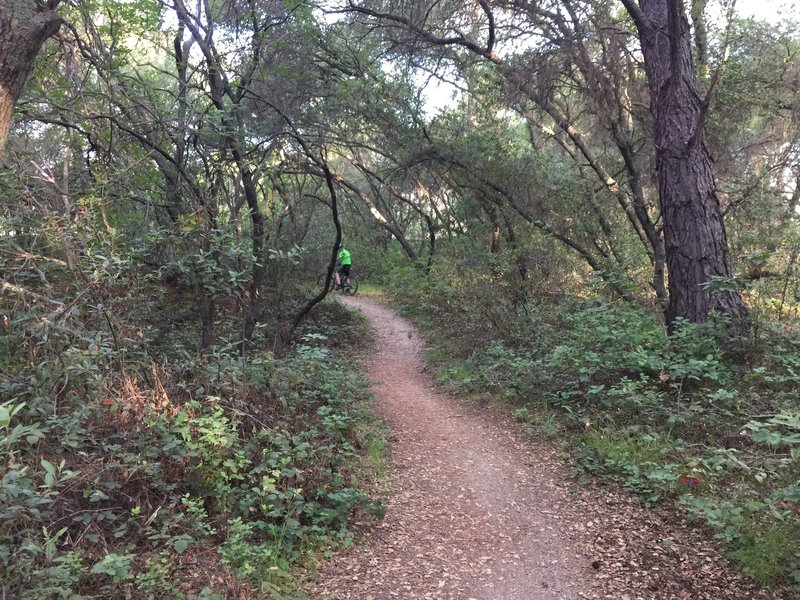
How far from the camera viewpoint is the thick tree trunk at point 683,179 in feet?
19.6

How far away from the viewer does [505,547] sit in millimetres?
3637

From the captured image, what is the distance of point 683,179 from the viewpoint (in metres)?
6.23

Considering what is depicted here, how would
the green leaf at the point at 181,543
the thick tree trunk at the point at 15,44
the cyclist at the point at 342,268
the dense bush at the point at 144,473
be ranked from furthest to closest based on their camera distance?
the cyclist at the point at 342,268
the thick tree trunk at the point at 15,44
the green leaf at the point at 181,543
the dense bush at the point at 144,473

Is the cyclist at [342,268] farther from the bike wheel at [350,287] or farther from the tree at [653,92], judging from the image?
the tree at [653,92]

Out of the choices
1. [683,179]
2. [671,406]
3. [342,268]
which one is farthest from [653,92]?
[342,268]

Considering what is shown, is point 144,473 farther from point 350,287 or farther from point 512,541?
point 350,287

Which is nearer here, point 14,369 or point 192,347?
point 14,369

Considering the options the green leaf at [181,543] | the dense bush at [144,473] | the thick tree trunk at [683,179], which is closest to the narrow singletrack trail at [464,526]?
the dense bush at [144,473]

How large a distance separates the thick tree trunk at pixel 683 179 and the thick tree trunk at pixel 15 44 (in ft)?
20.7

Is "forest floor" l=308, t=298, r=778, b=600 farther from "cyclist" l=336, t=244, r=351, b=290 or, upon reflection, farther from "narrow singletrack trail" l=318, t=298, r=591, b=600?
"cyclist" l=336, t=244, r=351, b=290

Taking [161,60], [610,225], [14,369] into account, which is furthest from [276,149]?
[161,60]

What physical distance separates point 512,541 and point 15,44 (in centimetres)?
502

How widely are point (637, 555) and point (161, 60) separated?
701 inches

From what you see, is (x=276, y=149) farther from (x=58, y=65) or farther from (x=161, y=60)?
(x=161, y=60)
